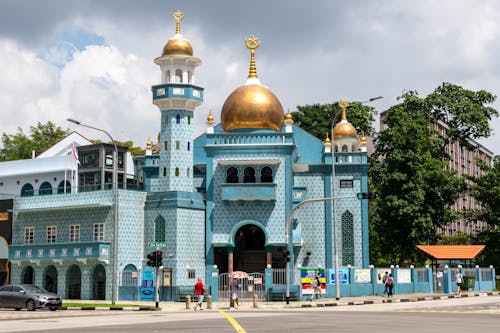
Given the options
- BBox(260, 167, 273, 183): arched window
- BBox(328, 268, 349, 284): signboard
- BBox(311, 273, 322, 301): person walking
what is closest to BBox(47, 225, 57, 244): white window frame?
BBox(260, 167, 273, 183): arched window

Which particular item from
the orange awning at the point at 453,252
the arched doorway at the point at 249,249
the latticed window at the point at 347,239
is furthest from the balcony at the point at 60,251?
the orange awning at the point at 453,252

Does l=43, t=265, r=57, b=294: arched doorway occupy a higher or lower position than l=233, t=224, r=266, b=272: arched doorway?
lower

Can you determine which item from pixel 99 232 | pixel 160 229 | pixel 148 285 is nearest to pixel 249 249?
pixel 160 229

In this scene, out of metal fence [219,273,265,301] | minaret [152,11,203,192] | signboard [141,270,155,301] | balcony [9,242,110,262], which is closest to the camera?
metal fence [219,273,265,301]

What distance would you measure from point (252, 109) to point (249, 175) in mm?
5012

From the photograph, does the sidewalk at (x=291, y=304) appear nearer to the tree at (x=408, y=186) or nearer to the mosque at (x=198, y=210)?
the mosque at (x=198, y=210)

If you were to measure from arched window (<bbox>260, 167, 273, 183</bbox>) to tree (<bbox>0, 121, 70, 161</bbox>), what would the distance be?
39.9 metres

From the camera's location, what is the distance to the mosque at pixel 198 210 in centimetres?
5069

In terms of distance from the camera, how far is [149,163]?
192 ft

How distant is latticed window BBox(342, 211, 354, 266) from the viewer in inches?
2223

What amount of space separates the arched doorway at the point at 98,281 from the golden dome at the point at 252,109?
14.2m

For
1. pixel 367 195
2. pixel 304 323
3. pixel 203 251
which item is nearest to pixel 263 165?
pixel 203 251

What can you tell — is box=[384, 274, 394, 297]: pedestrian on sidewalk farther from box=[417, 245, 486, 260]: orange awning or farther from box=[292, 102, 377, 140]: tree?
box=[292, 102, 377, 140]: tree

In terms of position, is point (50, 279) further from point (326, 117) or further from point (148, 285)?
point (326, 117)
